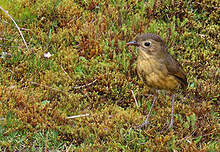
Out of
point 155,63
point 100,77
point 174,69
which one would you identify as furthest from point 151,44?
point 100,77

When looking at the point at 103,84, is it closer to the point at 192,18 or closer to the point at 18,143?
the point at 18,143

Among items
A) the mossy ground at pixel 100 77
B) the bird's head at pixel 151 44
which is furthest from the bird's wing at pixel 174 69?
the mossy ground at pixel 100 77

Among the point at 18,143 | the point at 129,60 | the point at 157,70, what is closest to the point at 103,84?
the point at 129,60

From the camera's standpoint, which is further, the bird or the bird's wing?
the bird's wing

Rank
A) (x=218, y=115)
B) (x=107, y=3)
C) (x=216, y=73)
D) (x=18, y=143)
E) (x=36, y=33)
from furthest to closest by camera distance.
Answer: (x=107, y=3) → (x=36, y=33) → (x=216, y=73) → (x=218, y=115) → (x=18, y=143)

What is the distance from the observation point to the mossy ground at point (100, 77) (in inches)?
206

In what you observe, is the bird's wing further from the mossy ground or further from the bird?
the mossy ground

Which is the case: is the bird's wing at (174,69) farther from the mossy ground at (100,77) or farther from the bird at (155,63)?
the mossy ground at (100,77)

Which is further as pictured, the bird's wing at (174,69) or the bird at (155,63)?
the bird's wing at (174,69)

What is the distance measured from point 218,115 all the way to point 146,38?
1.92m

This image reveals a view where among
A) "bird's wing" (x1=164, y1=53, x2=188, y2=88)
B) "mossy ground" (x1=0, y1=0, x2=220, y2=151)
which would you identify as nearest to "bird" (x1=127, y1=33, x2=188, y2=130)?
"bird's wing" (x1=164, y1=53, x2=188, y2=88)

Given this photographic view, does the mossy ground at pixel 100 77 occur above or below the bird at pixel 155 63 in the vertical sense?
below

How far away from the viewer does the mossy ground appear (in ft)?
17.2

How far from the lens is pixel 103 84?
6148mm
